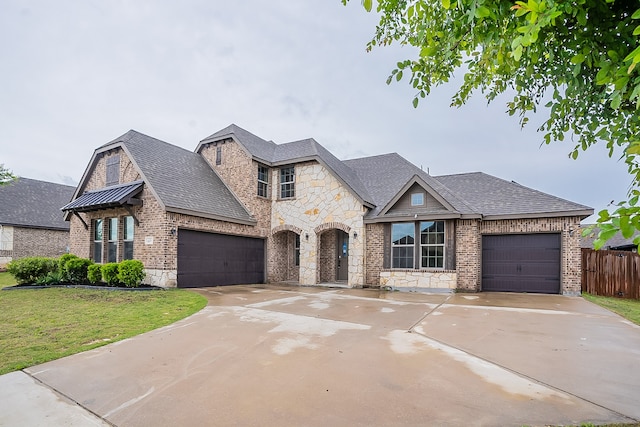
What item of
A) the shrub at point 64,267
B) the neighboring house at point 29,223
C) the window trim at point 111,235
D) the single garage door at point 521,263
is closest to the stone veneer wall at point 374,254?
the single garage door at point 521,263

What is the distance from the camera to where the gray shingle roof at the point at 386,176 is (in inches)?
566

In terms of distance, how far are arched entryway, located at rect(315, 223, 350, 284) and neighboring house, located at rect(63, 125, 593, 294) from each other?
51 millimetres

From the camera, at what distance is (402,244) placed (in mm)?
13688

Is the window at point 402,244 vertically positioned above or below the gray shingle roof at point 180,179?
below

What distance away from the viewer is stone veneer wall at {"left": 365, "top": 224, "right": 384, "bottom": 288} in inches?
556

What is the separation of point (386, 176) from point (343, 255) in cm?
467

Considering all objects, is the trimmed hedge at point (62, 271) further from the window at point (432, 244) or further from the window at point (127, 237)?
the window at point (432, 244)

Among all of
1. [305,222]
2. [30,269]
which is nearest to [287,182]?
[305,222]

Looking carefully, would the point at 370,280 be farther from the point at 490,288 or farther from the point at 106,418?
the point at 106,418

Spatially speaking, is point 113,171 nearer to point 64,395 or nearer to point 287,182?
point 287,182

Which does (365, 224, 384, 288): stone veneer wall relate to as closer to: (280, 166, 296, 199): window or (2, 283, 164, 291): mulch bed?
(280, 166, 296, 199): window

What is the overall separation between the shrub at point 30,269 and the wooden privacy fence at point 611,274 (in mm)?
21668

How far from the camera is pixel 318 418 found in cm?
303

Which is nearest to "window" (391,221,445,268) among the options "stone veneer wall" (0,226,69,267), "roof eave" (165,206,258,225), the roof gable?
the roof gable
